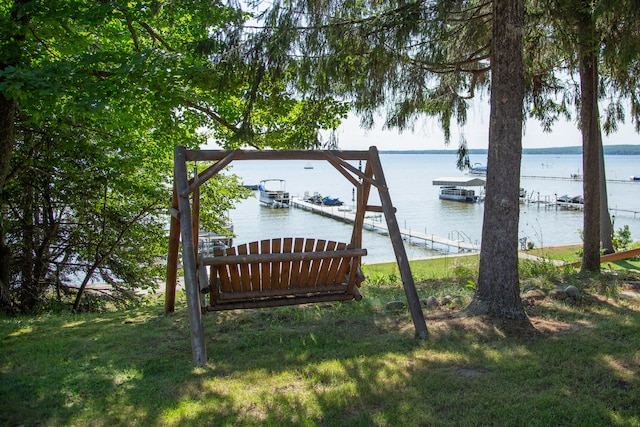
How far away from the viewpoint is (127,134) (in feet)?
27.9

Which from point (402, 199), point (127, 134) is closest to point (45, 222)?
point (127, 134)

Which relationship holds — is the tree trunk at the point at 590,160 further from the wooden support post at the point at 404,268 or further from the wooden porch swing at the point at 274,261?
the wooden porch swing at the point at 274,261

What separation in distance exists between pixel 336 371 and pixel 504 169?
238 centimetres

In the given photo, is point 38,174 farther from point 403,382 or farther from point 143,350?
point 403,382

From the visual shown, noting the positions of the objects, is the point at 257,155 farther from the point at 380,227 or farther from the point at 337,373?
the point at 380,227

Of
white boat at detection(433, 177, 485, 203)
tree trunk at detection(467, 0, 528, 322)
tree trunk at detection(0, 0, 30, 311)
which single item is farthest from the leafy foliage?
white boat at detection(433, 177, 485, 203)

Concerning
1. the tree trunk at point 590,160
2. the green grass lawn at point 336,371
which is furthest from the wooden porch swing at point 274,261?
the tree trunk at point 590,160

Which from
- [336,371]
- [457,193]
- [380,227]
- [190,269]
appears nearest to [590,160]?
[336,371]

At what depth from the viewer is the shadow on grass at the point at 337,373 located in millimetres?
2900

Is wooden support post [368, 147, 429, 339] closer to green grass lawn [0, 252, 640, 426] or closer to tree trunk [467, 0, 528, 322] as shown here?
green grass lawn [0, 252, 640, 426]

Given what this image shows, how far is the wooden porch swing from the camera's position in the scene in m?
4.42

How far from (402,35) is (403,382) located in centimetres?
351

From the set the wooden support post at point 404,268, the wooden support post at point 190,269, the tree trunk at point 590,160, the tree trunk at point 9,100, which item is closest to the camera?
the wooden support post at point 190,269

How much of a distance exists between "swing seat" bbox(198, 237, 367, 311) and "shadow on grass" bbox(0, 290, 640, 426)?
1.04 ft
